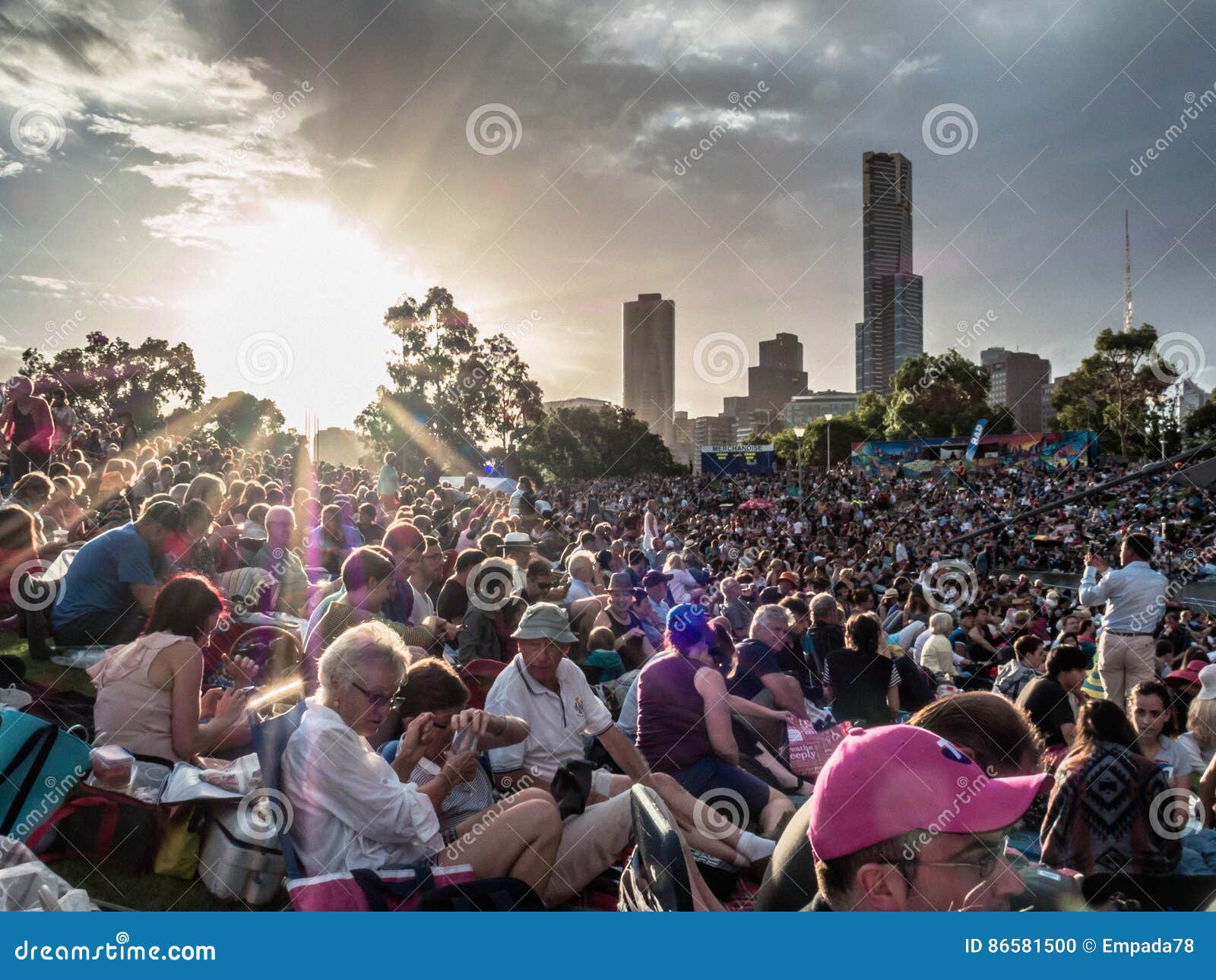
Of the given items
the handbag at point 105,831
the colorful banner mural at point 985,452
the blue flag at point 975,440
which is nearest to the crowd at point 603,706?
the handbag at point 105,831

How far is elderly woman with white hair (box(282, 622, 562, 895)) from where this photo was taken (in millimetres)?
2992

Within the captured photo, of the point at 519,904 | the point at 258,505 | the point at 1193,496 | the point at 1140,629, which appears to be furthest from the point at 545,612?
the point at 1193,496

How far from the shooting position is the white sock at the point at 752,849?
4.01 metres

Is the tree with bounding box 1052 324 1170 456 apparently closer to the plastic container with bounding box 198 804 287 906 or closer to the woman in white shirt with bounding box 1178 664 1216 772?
the woman in white shirt with bounding box 1178 664 1216 772

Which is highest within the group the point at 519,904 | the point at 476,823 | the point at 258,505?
the point at 258,505

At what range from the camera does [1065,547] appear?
27.2 meters

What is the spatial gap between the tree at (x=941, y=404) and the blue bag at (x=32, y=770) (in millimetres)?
70930

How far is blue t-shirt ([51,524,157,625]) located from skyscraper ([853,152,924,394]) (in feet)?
402

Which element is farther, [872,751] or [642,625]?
[642,625]

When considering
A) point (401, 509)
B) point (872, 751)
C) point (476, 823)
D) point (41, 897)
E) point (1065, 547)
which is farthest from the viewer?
point (1065, 547)

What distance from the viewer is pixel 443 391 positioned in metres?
38.3

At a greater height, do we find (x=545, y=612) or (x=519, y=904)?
(x=545, y=612)

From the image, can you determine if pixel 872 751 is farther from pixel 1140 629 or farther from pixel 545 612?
pixel 1140 629

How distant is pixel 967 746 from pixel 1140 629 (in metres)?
5.47
